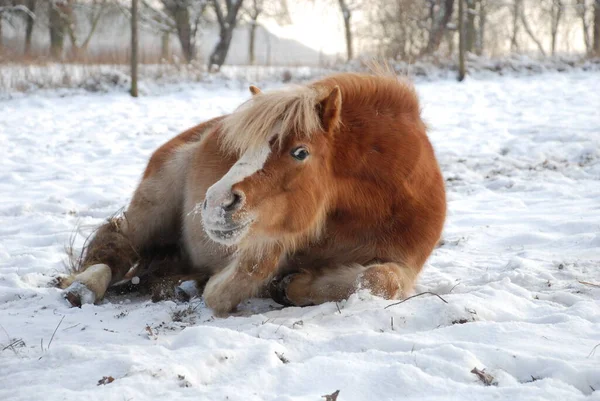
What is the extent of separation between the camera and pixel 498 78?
15117 mm

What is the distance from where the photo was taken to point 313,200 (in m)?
3.08

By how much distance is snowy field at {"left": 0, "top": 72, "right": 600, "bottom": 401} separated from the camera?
213 centimetres

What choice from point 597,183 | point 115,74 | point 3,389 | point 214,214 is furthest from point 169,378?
point 115,74

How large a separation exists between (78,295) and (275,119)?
142cm

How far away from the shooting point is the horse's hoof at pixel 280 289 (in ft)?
11.1

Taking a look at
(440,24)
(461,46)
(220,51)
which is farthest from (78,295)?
(220,51)

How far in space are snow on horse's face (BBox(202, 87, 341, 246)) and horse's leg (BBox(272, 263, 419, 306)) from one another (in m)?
0.29

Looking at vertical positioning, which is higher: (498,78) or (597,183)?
(498,78)

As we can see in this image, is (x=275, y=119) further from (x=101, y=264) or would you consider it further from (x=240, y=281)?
(x=101, y=264)

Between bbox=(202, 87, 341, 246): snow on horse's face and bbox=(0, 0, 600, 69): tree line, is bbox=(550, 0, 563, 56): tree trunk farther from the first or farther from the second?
bbox=(202, 87, 341, 246): snow on horse's face

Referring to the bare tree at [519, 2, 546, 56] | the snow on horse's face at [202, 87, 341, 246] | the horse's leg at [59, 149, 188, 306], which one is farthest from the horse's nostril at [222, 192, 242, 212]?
the bare tree at [519, 2, 546, 56]

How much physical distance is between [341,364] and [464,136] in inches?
298

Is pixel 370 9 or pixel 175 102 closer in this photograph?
pixel 175 102

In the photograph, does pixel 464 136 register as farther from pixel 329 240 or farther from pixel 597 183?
pixel 329 240
